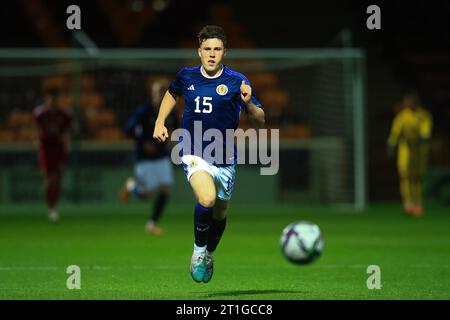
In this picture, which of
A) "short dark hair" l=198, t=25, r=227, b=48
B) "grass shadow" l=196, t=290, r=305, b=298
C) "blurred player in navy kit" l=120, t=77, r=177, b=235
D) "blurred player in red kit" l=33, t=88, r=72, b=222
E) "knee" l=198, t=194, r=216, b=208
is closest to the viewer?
"grass shadow" l=196, t=290, r=305, b=298

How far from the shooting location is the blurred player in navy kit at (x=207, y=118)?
812 cm

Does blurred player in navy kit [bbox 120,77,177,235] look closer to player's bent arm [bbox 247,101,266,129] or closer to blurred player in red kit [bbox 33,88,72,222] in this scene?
blurred player in red kit [bbox 33,88,72,222]

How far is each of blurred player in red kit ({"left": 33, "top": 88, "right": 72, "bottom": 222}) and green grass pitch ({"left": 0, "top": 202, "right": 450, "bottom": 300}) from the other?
616mm

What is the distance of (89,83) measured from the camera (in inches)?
917

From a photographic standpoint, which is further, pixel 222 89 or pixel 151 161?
pixel 151 161

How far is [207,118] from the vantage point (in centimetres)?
834

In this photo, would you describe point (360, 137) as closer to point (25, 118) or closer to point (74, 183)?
point (74, 183)

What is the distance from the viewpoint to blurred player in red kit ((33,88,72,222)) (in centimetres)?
1670

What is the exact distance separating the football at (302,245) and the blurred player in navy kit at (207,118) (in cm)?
66

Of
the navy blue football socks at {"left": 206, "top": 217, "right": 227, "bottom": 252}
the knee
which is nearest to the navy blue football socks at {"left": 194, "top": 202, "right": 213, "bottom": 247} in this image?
the knee

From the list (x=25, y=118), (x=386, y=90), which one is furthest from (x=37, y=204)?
(x=386, y=90)

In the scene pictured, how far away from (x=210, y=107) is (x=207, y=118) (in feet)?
0.32

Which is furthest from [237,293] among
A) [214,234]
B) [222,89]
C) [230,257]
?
[230,257]

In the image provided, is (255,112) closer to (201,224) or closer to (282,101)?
(201,224)
